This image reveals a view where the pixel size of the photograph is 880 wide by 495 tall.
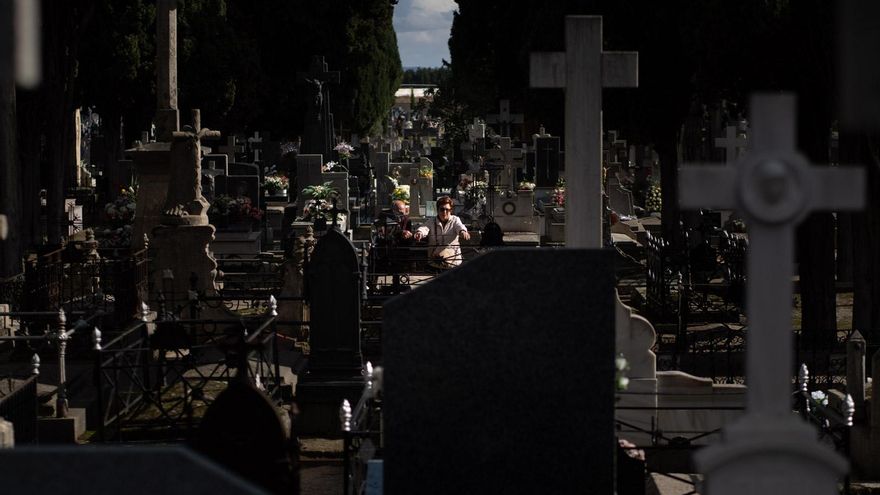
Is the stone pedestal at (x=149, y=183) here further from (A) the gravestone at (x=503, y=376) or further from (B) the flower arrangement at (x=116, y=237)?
(A) the gravestone at (x=503, y=376)

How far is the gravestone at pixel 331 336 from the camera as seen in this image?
35.9 feet

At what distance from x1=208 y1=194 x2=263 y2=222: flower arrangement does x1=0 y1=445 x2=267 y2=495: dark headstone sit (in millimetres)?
18791

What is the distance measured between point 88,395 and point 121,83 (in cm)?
1679

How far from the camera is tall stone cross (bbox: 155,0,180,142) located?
15719mm

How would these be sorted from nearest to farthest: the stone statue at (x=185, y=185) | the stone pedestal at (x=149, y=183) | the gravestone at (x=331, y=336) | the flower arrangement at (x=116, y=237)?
the gravestone at (x=331, y=336) < the stone statue at (x=185, y=185) < the stone pedestal at (x=149, y=183) < the flower arrangement at (x=116, y=237)

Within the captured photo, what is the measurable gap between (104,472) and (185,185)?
10526 millimetres

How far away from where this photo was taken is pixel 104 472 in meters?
3.95

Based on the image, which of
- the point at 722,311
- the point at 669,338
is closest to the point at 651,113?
the point at 722,311

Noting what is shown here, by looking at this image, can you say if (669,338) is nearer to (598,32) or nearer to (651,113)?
(651,113)

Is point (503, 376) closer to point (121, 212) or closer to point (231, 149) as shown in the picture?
point (121, 212)

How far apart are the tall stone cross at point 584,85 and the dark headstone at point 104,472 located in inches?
159

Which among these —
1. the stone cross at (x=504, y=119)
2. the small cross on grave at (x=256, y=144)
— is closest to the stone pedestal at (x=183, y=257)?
the stone cross at (x=504, y=119)

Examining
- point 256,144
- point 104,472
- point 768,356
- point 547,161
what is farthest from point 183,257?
point 256,144

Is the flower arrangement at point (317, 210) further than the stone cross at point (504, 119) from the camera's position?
No
